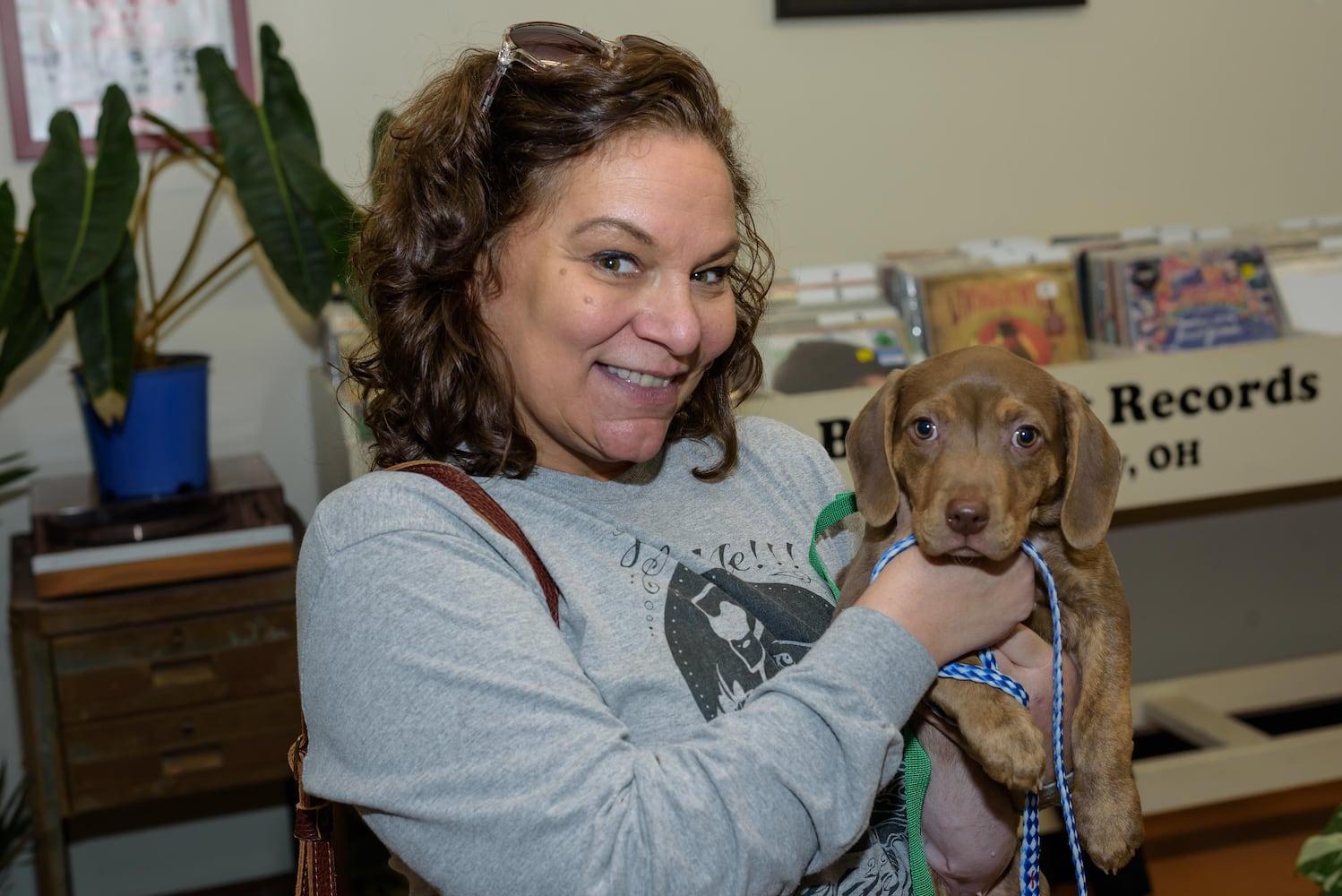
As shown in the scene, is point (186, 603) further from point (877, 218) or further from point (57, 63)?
point (877, 218)

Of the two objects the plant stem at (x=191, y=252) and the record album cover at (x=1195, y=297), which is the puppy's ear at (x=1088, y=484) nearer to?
the record album cover at (x=1195, y=297)

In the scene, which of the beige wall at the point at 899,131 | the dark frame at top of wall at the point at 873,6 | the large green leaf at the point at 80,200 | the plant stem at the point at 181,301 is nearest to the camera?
the large green leaf at the point at 80,200

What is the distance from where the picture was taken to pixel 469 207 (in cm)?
138

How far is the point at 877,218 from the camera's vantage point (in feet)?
12.2

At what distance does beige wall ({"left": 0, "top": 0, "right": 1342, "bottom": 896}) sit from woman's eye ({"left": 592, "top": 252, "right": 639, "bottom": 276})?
202 cm

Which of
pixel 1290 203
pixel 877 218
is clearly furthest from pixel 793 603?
pixel 1290 203

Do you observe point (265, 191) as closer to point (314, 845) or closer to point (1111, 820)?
point (314, 845)

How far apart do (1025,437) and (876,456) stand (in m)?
0.18

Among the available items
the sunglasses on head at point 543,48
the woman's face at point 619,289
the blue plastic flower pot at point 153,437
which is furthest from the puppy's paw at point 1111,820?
the blue plastic flower pot at point 153,437

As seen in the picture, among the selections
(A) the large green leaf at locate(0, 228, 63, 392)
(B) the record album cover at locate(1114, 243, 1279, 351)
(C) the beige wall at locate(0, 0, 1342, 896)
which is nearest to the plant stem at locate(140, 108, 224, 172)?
(C) the beige wall at locate(0, 0, 1342, 896)

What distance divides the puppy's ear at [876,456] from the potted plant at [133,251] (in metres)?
1.41

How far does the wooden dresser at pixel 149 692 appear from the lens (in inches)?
106

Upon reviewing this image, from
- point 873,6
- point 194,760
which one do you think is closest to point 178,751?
point 194,760

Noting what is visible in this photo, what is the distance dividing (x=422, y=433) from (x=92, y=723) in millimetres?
1720
